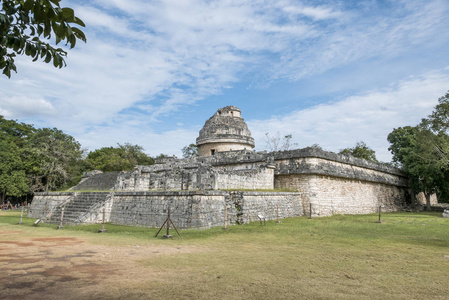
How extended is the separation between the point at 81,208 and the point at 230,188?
7.76 meters

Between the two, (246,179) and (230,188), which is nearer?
(230,188)

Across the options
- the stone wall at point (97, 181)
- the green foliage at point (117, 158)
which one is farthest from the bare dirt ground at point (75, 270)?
the green foliage at point (117, 158)

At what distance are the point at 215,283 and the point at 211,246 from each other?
3.45m

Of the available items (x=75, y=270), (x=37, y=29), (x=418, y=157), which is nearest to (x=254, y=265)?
(x=75, y=270)

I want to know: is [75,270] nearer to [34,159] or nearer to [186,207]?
[186,207]

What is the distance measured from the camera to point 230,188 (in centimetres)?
1492

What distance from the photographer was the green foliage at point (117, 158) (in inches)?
1506

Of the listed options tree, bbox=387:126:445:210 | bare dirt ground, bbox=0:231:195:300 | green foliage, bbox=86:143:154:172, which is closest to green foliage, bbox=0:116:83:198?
green foliage, bbox=86:143:154:172

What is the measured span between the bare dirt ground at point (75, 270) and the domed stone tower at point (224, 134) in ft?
53.2

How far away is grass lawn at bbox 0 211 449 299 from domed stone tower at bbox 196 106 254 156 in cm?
1375

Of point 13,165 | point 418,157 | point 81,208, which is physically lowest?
point 81,208

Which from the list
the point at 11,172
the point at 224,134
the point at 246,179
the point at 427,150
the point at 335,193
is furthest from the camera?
the point at 11,172

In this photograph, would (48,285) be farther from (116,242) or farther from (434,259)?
(434,259)

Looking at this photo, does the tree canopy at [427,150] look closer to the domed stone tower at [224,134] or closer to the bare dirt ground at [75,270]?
the domed stone tower at [224,134]
